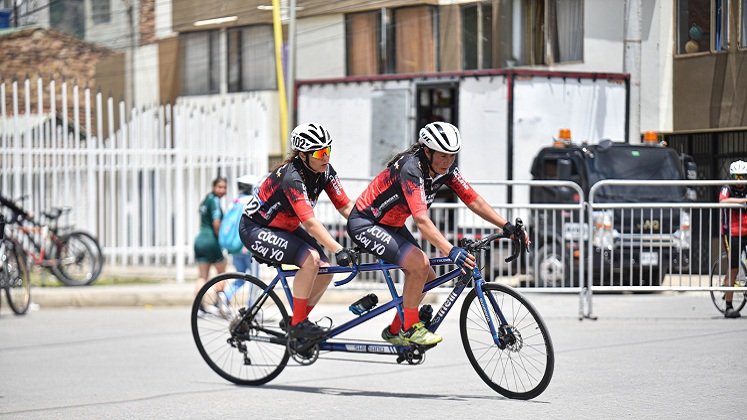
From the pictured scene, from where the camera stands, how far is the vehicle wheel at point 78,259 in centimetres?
1794

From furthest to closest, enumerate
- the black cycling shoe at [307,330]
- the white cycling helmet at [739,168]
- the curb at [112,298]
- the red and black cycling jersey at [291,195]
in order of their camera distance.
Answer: the curb at [112,298]
the white cycling helmet at [739,168]
the black cycling shoe at [307,330]
the red and black cycling jersey at [291,195]

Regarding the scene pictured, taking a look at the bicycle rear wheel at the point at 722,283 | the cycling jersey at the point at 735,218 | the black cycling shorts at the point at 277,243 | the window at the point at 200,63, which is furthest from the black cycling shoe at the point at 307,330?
the window at the point at 200,63

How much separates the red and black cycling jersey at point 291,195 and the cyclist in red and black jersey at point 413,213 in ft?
0.98

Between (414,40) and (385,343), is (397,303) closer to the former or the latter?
(385,343)

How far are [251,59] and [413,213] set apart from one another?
24.9 meters

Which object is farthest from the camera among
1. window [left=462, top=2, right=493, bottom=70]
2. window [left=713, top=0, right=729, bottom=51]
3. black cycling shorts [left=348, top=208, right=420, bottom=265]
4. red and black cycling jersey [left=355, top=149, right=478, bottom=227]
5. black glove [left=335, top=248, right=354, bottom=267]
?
window [left=462, top=2, right=493, bottom=70]

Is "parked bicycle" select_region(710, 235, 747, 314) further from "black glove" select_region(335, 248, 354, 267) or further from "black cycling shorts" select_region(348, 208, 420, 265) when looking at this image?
"black glove" select_region(335, 248, 354, 267)

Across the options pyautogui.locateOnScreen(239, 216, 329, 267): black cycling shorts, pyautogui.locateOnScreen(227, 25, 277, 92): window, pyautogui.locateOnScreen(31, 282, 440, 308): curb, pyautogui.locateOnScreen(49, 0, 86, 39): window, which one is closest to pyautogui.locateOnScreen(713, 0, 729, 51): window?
pyautogui.locateOnScreen(31, 282, 440, 308): curb

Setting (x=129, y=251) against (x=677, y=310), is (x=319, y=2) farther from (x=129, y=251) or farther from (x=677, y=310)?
(x=677, y=310)

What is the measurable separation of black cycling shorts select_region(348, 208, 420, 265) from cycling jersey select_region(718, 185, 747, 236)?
535 centimetres

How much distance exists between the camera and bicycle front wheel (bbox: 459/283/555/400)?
7934 millimetres

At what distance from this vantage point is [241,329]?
9195mm

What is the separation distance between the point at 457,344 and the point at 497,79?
854cm

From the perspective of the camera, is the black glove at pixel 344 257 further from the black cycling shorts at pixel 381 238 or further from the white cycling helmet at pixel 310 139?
the white cycling helmet at pixel 310 139
